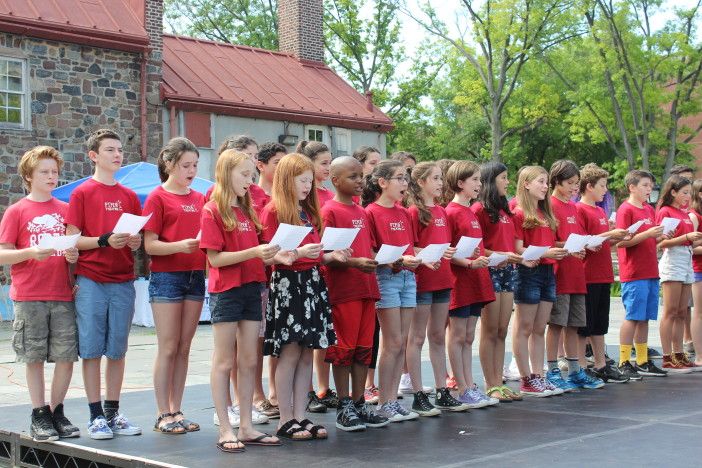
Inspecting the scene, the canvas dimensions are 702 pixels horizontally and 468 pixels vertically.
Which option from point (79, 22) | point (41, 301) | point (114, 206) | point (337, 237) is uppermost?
point (79, 22)

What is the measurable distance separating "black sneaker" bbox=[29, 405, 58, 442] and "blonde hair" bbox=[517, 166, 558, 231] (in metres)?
3.87

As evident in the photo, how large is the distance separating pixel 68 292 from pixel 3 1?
1287 cm

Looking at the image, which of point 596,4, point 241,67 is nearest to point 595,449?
point 241,67

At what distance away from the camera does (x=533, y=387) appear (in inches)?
295

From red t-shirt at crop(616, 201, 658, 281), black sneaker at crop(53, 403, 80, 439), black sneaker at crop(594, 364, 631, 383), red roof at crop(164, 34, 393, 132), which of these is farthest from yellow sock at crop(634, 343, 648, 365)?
red roof at crop(164, 34, 393, 132)

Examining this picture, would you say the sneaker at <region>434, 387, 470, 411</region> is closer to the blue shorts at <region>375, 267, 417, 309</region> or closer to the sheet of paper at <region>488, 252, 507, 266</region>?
the blue shorts at <region>375, 267, 417, 309</region>

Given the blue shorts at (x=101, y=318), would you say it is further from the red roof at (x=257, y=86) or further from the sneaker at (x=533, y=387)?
the red roof at (x=257, y=86)

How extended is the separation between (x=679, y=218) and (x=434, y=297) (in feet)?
10.8

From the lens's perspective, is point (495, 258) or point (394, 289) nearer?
point (394, 289)

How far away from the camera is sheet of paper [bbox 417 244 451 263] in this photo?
626cm

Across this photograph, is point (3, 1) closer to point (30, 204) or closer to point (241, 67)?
point (241, 67)

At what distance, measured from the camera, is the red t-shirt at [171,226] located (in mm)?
5977

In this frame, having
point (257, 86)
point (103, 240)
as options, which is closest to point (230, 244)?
point (103, 240)

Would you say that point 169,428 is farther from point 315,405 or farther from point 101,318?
point 315,405
